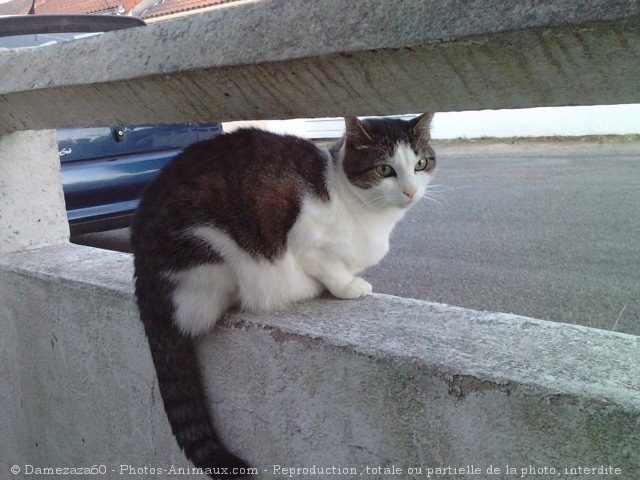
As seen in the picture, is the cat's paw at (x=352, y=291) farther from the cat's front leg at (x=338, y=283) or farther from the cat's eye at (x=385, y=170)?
the cat's eye at (x=385, y=170)

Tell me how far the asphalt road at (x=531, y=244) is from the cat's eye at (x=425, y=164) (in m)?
0.16

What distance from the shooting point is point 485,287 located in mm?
3197

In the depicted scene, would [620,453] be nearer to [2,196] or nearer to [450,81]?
[450,81]

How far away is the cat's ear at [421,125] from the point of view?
1.80 m

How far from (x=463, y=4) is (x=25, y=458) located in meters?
2.13

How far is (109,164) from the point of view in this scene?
3.38m

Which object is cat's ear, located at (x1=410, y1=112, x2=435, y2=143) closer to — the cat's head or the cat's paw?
the cat's head

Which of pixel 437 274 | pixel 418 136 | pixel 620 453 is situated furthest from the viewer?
pixel 437 274

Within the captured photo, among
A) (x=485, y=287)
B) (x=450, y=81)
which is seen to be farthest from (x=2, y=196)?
(x=485, y=287)

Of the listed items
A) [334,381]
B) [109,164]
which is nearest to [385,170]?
[334,381]

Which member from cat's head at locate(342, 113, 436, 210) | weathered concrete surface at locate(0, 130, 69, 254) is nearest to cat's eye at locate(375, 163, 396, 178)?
cat's head at locate(342, 113, 436, 210)

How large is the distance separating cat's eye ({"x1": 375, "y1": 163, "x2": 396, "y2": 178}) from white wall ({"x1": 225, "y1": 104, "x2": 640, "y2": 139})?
5.47 m

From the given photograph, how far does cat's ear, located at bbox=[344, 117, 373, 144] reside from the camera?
1.71 meters
